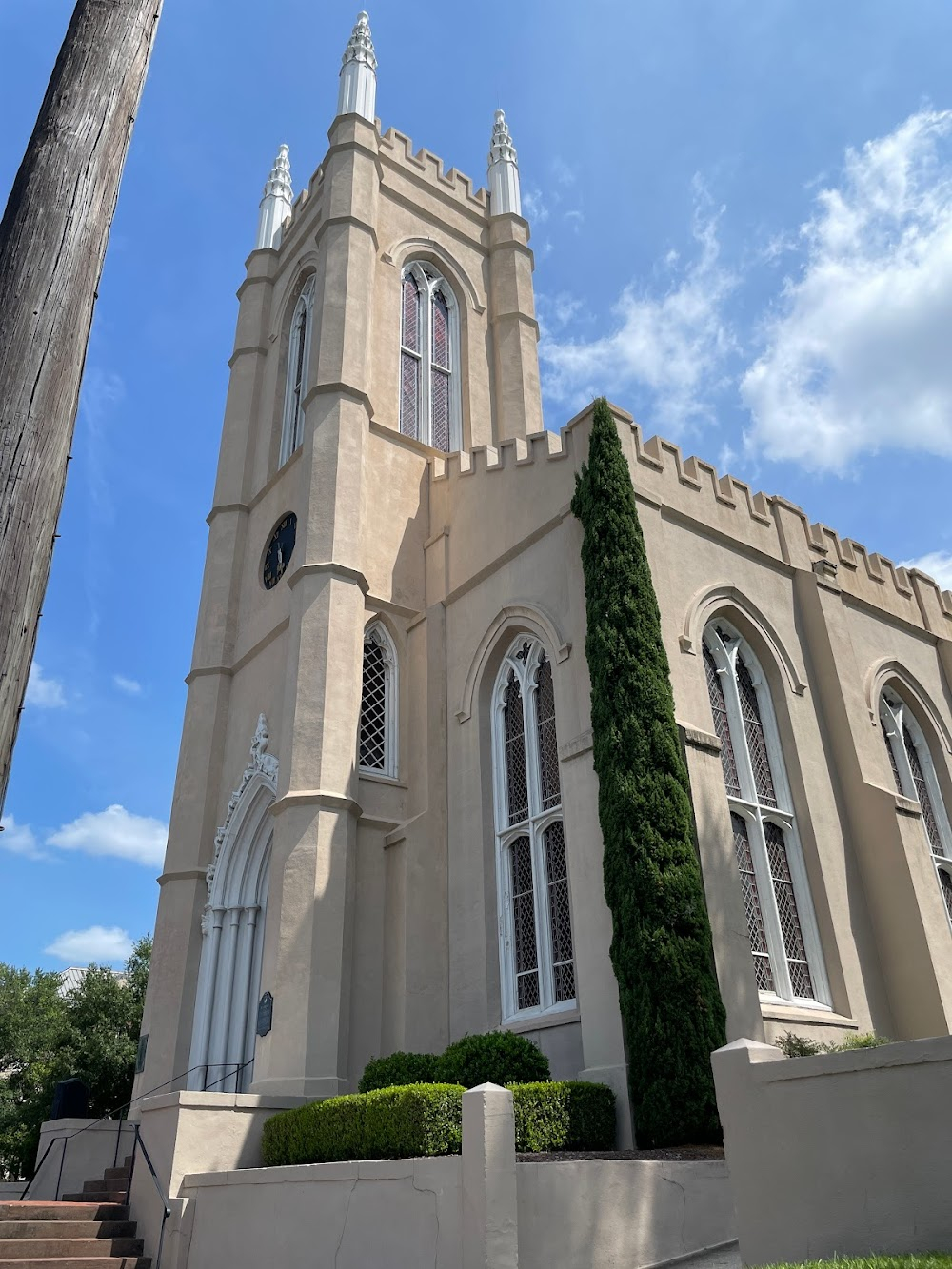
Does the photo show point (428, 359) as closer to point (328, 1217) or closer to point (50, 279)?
point (328, 1217)

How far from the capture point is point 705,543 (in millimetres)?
14586

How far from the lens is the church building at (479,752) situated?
40.4 feet

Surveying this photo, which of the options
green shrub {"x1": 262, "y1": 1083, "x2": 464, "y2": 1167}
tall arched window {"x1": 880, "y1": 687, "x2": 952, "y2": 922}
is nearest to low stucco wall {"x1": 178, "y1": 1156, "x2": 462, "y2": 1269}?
green shrub {"x1": 262, "y1": 1083, "x2": 464, "y2": 1167}

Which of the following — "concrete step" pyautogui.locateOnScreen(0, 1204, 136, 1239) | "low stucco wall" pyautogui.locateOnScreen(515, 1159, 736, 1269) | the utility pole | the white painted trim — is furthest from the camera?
the white painted trim

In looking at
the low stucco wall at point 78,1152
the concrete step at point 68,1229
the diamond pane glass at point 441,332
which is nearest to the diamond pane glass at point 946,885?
the concrete step at point 68,1229

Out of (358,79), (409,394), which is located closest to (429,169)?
(358,79)

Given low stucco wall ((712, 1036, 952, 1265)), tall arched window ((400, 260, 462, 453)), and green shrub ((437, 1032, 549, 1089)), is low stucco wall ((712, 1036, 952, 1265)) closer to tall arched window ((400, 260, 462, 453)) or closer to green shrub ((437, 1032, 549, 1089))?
green shrub ((437, 1032, 549, 1089))

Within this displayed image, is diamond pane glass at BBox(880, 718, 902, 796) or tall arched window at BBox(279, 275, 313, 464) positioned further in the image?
tall arched window at BBox(279, 275, 313, 464)

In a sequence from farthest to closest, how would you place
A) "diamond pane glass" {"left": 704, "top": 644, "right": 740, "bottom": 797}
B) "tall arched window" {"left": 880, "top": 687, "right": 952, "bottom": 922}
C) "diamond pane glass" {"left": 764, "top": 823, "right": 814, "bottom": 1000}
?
"tall arched window" {"left": 880, "top": 687, "right": 952, "bottom": 922}, "diamond pane glass" {"left": 704, "top": 644, "right": 740, "bottom": 797}, "diamond pane glass" {"left": 764, "top": 823, "right": 814, "bottom": 1000}

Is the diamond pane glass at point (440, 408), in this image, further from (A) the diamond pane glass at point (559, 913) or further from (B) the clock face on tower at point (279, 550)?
(A) the diamond pane glass at point (559, 913)

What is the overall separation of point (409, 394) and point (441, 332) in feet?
7.99

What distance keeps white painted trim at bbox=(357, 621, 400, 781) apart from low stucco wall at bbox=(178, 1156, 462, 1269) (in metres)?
6.32

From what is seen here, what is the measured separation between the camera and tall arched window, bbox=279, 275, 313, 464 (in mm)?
20777

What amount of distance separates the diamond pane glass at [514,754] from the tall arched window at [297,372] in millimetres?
8400
